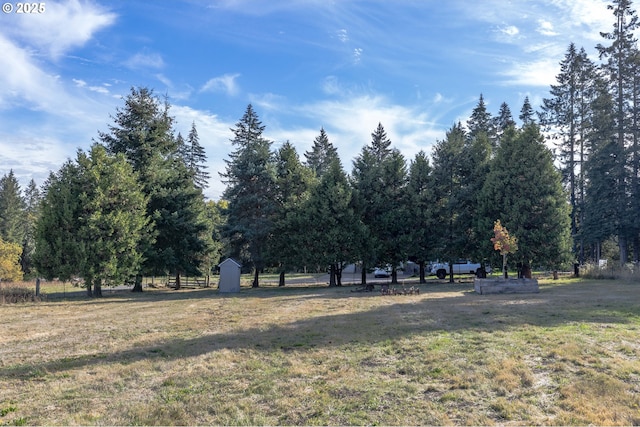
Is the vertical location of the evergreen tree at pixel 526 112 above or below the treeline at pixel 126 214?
above

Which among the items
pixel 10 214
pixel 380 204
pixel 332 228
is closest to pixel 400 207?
pixel 380 204

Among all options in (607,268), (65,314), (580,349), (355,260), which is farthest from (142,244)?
(607,268)

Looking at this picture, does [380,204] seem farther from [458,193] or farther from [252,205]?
[252,205]

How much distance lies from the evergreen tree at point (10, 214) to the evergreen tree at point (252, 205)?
42.3 metres

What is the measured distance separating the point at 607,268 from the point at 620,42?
20.0 meters

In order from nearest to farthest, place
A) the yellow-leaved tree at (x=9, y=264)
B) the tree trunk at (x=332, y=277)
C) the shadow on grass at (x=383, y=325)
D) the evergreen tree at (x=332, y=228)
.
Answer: the shadow on grass at (x=383, y=325), the evergreen tree at (x=332, y=228), the tree trunk at (x=332, y=277), the yellow-leaved tree at (x=9, y=264)

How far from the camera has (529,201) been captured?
2611cm

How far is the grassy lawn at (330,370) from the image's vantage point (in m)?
5.09

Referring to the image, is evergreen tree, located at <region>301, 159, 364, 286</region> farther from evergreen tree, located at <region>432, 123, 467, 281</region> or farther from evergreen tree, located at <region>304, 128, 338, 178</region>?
evergreen tree, located at <region>304, 128, 338, 178</region>

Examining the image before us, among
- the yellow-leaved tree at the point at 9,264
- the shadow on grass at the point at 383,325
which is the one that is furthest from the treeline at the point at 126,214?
the yellow-leaved tree at the point at 9,264

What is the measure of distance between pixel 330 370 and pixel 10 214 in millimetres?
69336

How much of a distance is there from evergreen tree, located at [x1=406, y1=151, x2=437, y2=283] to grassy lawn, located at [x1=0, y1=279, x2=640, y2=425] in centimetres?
1567

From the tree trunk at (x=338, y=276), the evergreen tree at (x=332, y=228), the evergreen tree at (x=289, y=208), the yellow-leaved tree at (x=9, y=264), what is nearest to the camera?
the evergreen tree at (x=332, y=228)

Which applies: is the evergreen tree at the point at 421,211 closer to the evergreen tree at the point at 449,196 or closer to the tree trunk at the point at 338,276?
the evergreen tree at the point at 449,196
